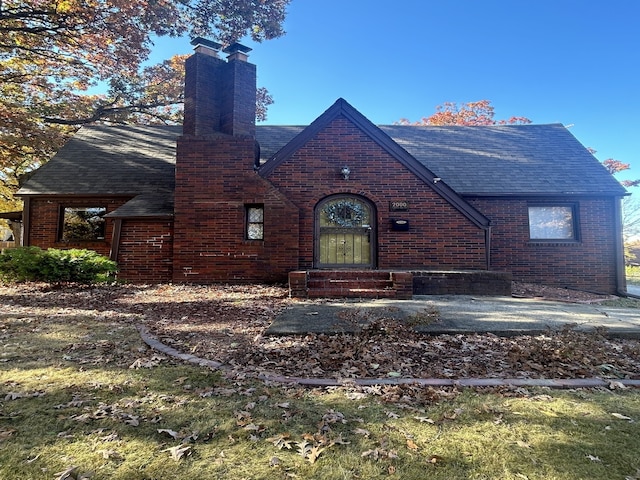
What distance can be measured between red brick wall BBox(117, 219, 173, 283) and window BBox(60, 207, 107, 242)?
232cm

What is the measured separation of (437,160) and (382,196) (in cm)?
450

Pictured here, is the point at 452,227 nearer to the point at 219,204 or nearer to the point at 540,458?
the point at 219,204

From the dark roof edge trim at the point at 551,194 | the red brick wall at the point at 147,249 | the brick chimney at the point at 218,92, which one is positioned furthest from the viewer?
the dark roof edge trim at the point at 551,194

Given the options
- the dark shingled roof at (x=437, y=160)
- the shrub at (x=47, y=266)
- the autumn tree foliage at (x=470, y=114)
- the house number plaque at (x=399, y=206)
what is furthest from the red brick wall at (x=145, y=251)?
the autumn tree foliage at (x=470, y=114)

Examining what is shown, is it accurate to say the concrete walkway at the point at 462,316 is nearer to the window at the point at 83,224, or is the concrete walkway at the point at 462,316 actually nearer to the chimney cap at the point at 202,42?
the chimney cap at the point at 202,42

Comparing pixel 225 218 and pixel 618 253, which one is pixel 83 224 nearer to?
pixel 225 218

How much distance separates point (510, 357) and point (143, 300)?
6846mm

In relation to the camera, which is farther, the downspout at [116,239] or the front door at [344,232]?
the downspout at [116,239]

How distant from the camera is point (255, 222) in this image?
10.4 m

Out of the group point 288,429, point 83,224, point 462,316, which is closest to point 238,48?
point 83,224

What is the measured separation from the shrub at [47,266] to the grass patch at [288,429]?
20.5 ft

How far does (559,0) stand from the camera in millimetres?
12516

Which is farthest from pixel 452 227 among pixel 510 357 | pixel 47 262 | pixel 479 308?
pixel 47 262

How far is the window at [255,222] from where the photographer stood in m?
10.3
